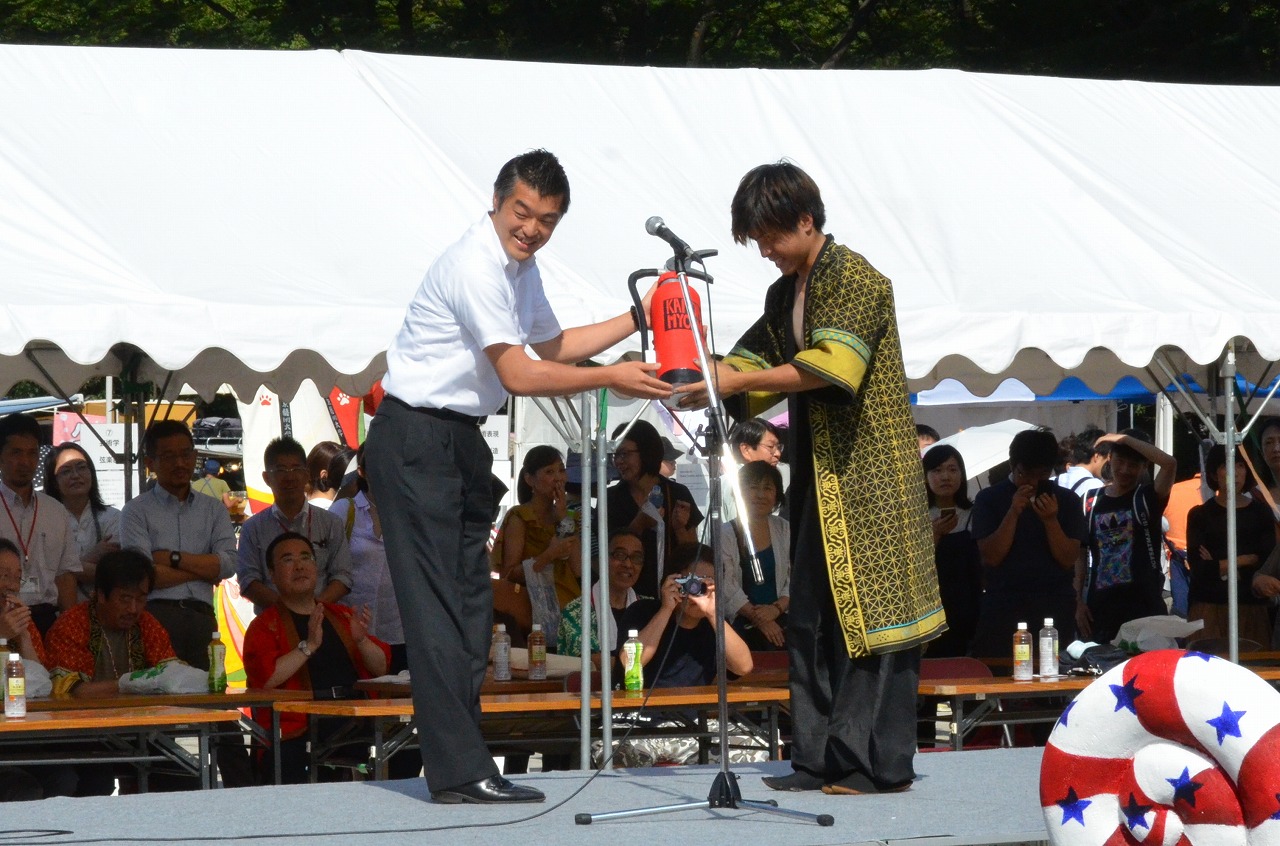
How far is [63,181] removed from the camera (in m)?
5.82

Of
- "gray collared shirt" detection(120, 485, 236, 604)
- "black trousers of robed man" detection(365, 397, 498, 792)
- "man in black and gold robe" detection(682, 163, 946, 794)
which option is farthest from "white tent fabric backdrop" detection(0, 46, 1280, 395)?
"man in black and gold robe" detection(682, 163, 946, 794)

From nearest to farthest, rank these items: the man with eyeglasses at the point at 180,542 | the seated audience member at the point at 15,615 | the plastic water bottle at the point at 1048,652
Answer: the seated audience member at the point at 15,615
the plastic water bottle at the point at 1048,652
the man with eyeglasses at the point at 180,542

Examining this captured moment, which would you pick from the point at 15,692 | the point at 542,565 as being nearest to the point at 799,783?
the point at 15,692

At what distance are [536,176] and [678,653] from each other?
2823 mm

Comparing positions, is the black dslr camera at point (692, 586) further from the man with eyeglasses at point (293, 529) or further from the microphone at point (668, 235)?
the man with eyeglasses at point (293, 529)

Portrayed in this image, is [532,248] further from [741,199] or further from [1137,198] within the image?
[1137,198]

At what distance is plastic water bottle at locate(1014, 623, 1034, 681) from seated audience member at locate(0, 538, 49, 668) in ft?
12.1

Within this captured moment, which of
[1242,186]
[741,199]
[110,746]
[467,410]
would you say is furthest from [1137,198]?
[110,746]

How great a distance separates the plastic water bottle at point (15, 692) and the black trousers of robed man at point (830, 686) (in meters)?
2.74

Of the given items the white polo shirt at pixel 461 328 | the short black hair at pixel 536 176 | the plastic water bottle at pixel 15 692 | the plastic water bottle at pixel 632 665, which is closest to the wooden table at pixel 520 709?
the plastic water bottle at pixel 632 665

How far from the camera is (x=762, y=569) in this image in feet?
23.2

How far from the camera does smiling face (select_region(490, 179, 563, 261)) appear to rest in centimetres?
396

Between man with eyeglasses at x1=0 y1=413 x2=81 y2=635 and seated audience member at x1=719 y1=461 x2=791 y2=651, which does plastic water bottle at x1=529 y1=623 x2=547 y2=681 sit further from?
man with eyeglasses at x1=0 y1=413 x2=81 y2=635

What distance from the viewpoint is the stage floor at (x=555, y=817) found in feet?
11.9
